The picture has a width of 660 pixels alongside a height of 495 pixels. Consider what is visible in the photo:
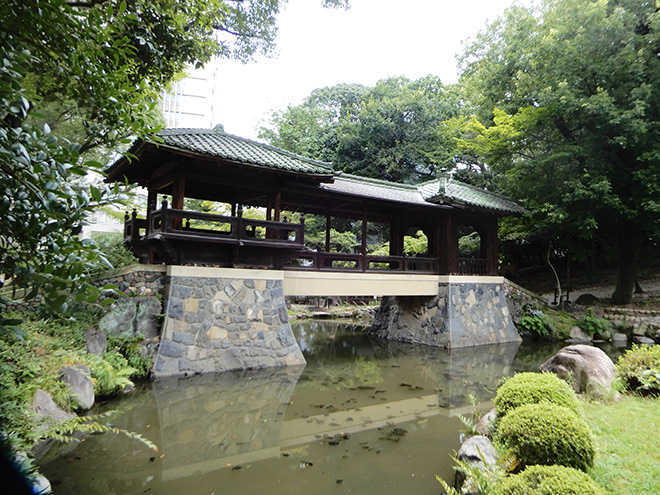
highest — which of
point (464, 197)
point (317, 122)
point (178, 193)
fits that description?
point (317, 122)

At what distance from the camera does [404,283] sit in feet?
38.0

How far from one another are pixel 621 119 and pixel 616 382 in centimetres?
956

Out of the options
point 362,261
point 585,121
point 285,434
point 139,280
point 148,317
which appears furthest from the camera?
point 585,121

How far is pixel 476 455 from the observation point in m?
3.84

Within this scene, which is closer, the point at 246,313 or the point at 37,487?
the point at 37,487

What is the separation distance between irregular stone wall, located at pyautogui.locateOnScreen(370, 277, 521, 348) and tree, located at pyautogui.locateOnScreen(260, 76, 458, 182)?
30.4 ft

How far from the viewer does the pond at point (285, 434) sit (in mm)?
3900

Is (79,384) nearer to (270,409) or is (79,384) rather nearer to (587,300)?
(270,409)

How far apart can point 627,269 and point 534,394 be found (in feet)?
44.3

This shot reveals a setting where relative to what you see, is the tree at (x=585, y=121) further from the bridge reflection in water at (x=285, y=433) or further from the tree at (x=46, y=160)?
the tree at (x=46, y=160)

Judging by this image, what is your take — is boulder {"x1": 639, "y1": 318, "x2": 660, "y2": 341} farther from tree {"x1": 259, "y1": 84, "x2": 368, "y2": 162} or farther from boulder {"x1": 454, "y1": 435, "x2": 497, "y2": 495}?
tree {"x1": 259, "y1": 84, "x2": 368, "y2": 162}

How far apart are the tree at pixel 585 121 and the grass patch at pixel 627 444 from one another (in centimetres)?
945

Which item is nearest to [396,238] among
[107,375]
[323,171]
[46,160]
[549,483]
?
[323,171]

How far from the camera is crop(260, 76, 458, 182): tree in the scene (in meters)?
20.8
